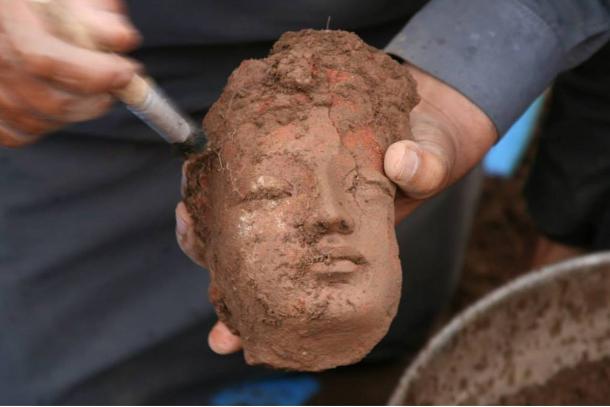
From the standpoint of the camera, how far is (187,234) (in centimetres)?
151

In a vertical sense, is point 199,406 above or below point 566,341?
below

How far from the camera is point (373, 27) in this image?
1817mm

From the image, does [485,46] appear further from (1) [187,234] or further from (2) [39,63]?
(2) [39,63]

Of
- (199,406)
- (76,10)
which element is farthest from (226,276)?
(199,406)

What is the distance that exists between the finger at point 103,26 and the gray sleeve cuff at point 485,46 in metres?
0.68

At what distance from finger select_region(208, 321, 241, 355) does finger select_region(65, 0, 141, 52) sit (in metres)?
0.63

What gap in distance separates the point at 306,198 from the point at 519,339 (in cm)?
76

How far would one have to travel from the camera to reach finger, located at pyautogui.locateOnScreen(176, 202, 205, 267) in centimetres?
149

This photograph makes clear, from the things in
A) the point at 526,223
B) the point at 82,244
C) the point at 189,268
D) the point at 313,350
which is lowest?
the point at 526,223

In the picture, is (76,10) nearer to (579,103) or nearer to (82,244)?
(82,244)

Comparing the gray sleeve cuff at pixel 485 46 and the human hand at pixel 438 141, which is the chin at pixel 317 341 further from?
the gray sleeve cuff at pixel 485 46

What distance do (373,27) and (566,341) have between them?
2.82ft

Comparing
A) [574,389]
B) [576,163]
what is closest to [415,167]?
[574,389]

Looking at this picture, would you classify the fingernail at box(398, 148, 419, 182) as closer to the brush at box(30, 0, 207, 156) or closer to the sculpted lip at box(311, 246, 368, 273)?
the sculpted lip at box(311, 246, 368, 273)
